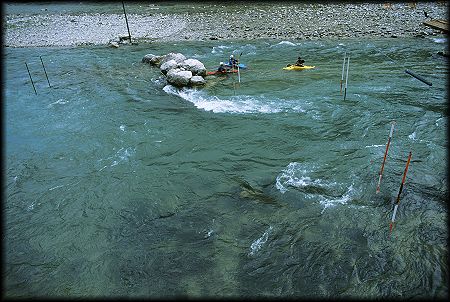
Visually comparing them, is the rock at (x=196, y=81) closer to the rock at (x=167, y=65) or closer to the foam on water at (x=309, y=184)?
Result: the rock at (x=167, y=65)

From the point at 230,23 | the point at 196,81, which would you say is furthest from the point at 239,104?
the point at 230,23

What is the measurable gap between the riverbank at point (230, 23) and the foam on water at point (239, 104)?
35.4 ft

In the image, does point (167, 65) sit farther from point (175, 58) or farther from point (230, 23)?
point (230, 23)

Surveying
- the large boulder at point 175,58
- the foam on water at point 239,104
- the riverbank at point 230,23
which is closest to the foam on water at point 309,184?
the foam on water at point 239,104

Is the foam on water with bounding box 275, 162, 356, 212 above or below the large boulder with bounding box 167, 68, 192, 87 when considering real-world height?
below

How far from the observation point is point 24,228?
898 centimetres

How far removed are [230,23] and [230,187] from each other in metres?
22.2

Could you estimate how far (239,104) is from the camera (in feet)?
48.2

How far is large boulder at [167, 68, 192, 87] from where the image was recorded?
16.6m

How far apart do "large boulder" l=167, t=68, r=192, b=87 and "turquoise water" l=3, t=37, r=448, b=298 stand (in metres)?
0.53

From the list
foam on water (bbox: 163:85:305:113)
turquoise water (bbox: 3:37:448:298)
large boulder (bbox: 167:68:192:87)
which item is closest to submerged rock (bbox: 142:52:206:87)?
large boulder (bbox: 167:68:192:87)

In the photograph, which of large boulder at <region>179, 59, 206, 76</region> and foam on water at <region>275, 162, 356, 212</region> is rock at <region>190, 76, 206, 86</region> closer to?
large boulder at <region>179, 59, 206, 76</region>

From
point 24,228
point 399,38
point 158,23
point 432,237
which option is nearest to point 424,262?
point 432,237

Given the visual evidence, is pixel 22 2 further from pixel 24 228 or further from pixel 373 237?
pixel 373 237
